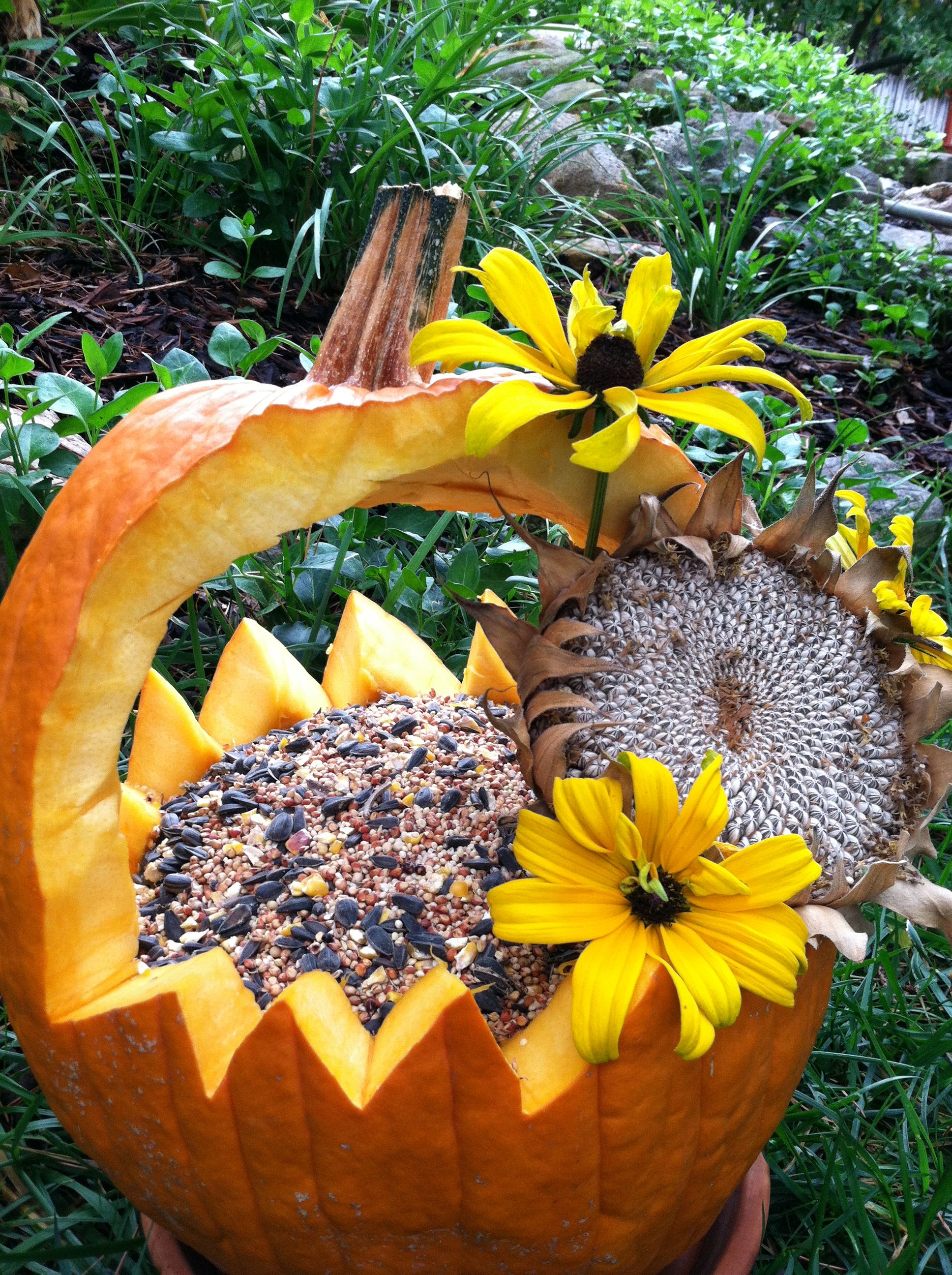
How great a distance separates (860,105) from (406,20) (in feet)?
14.0

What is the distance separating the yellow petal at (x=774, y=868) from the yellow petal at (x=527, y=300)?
39 centimetres

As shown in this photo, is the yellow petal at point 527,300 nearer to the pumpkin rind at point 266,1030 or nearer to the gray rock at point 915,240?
the pumpkin rind at point 266,1030

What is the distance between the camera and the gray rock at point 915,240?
12.5ft

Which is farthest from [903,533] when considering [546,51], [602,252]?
[546,51]

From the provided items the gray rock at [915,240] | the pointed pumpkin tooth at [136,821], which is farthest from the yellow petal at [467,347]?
the gray rock at [915,240]

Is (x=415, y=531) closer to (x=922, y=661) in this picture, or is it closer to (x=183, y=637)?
(x=183, y=637)

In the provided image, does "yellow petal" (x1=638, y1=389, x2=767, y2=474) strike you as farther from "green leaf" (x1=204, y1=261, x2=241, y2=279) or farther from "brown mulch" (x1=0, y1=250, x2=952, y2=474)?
"green leaf" (x1=204, y1=261, x2=241, y2=279)

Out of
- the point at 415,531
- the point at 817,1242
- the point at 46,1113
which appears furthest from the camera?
the point at 415,531

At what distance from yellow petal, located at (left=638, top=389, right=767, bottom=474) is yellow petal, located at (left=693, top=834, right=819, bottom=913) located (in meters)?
0.30

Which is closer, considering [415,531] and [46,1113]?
[46,1113]

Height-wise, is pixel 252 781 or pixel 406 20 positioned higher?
pixel 406 20

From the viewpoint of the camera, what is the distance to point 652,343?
2.69ft

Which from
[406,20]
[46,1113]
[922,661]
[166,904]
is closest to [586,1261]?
[166,904]

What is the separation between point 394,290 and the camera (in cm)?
88
